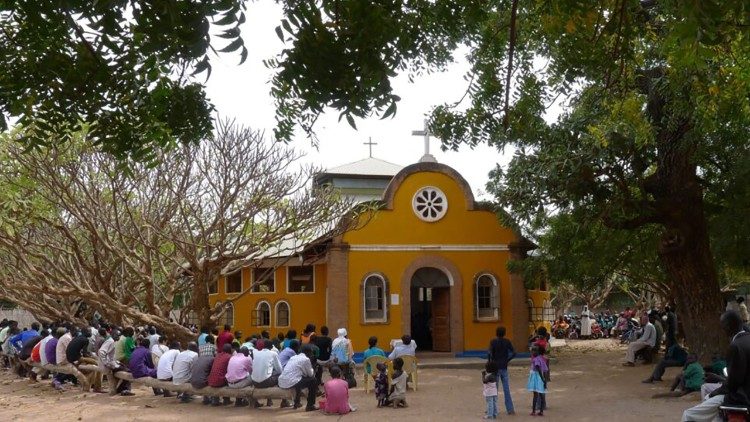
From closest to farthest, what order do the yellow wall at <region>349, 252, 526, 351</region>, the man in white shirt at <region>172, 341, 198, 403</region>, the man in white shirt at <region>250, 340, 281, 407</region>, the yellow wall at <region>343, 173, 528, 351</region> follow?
the man in white shirt at <region>250, 340, 281, 407</region>, the man in white shirt at <region>172, 341, 198, 403</region>, the yellow wall at <region>349, 252, 526, 351</region>, the yellow wall at <region>343, 173, 528, 351</region>

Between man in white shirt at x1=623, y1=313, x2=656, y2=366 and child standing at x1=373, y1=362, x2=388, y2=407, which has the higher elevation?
man in white shirt at x1=623, y1=313, x2=656, y2=366

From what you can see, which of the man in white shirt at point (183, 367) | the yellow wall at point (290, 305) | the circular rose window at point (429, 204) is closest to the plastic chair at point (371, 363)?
the man in white shirt at point (183, 367)

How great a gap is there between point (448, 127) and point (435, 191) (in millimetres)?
13868

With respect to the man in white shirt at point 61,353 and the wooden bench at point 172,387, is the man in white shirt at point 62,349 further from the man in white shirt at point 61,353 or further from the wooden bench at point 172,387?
the wooden bench at point 172,387

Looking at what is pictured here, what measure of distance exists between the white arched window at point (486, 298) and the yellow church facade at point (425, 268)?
Answer: 3cm

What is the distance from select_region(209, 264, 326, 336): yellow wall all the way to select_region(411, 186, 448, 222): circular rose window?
11.1 ft

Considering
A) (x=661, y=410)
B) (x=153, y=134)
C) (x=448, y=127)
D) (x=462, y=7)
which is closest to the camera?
(x=153, y=134)

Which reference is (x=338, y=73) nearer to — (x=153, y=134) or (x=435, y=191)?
(x=153, y=134)

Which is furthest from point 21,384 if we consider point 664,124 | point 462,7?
point 462,7

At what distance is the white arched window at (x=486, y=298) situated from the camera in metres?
21.7

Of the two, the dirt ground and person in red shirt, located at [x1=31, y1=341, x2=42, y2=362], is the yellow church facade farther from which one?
person in red shirt, located at [x1=31, y1=341, x2=42, y2=362]

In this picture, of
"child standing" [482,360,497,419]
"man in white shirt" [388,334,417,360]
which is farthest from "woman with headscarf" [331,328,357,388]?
"child standing" [482,360,497,419]

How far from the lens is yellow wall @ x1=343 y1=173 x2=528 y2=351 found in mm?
21125

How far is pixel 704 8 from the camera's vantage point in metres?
3.09
